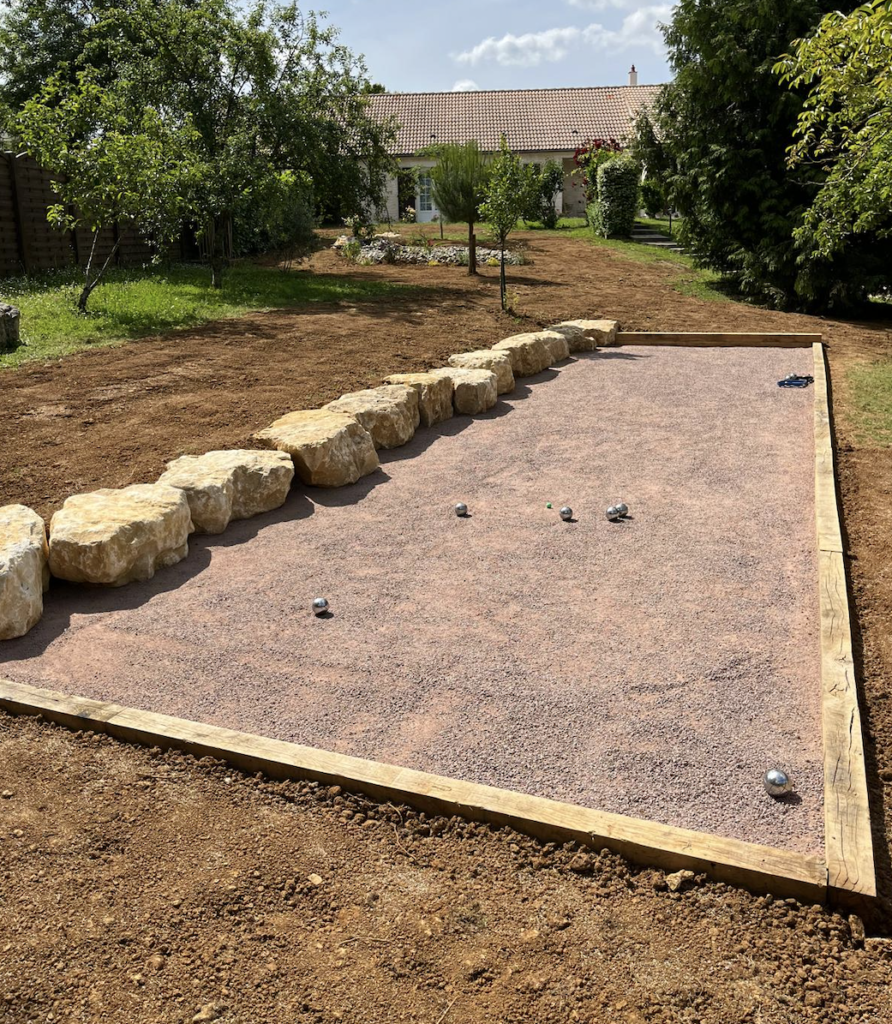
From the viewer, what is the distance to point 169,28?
1513cm

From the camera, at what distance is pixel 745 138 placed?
48.2 feet

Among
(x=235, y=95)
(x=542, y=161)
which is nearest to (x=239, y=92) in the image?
(x=235, y=95)

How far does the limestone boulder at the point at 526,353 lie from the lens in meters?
9.64

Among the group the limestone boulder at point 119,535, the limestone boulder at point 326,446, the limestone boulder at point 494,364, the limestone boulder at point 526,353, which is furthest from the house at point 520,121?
the limestone boulder at point 119,535

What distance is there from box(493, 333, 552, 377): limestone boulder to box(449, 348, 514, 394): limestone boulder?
0.54 m

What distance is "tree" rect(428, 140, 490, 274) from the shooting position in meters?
16.5

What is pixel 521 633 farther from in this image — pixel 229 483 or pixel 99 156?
pixel 99 156

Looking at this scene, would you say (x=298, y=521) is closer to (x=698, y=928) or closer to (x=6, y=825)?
(x=6, y=825)

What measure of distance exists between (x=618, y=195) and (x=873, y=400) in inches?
675

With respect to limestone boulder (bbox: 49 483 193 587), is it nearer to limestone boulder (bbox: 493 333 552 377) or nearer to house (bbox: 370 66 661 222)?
limestone boulder (bbox: 493 333 552 377)

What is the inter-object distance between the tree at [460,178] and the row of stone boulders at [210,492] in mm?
9246

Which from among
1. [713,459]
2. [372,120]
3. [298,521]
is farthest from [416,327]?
[372,120]

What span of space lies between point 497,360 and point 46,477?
15.4ft

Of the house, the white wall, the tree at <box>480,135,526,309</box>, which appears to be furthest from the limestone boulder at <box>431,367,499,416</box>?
the white wall
